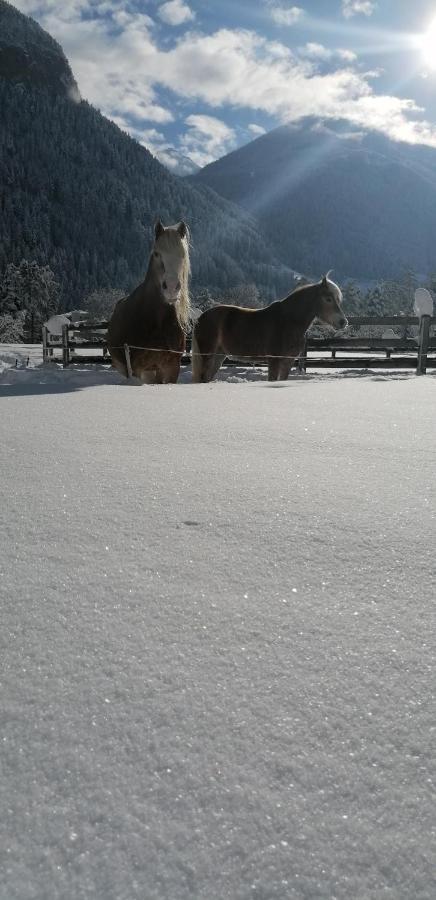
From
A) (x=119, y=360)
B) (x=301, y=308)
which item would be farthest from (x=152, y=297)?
(x=301, y=308)

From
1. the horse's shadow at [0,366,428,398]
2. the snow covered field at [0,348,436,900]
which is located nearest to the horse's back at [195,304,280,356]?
the horse's shadow at [0,366,428,398]

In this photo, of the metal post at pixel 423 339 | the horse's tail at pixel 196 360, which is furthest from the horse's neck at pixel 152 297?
the metal post at pixel 423 339

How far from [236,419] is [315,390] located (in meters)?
2.24

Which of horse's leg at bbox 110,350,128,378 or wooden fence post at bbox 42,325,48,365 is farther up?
wooden fence post at bbox 42,325,48,365

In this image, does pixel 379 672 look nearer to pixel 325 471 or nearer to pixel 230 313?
pixel 325 471

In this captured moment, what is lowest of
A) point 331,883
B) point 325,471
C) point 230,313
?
point 331,883

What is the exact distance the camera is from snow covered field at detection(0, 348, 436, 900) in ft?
1.47

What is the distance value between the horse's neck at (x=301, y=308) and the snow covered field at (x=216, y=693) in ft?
21.1

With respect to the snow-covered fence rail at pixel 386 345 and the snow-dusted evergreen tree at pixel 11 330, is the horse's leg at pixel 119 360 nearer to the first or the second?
the snow-covered fence rail at pixel 386 345

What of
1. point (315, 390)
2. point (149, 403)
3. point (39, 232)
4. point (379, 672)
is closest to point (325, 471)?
point (379, 672)

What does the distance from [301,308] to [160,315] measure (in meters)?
2.54

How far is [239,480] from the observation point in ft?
5.60

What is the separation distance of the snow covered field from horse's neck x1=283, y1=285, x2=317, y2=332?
253 inches

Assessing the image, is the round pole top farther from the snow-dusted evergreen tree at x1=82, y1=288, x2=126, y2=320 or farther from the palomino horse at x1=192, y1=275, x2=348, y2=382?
the snow-dusted evergreen tree at x1=82, y1=288, x2=126, y2=320
